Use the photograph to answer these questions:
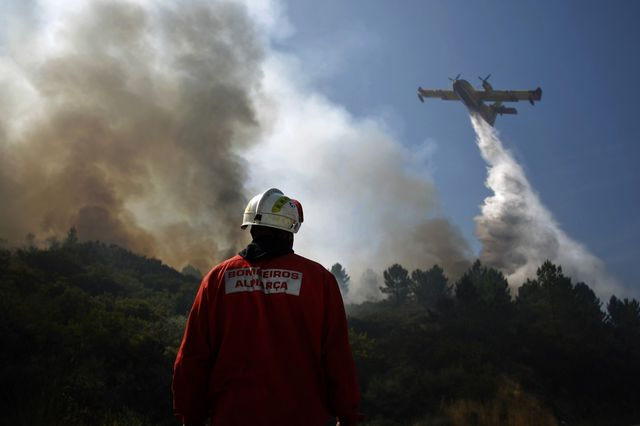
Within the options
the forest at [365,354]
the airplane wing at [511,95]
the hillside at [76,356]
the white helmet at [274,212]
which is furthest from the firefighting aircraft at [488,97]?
the white helmet at [274,212]

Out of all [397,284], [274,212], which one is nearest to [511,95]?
[397,284]

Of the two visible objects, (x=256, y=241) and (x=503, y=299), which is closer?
(x=256, y=241)

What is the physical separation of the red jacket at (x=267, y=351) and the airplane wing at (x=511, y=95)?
2488 inches

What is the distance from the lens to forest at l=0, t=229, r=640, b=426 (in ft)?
46.4

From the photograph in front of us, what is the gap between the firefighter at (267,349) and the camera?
11.1 feet

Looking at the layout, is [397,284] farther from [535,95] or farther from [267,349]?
[267,349]

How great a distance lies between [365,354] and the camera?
27.3 metres

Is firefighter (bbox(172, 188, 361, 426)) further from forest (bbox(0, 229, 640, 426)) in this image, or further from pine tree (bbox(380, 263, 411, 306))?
pine tree (bbox(380, 263, 411, 306))

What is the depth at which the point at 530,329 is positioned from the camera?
37.0m

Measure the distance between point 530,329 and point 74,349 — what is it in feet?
101

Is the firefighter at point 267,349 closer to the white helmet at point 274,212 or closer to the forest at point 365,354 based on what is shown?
the white helmet at point 274,212

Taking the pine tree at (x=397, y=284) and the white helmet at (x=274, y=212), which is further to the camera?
the pine tree at (x=397, y=284)

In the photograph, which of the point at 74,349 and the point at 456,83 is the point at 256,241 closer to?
Result: the point at 74,349

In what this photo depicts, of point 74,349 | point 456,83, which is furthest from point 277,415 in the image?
point 456,83
